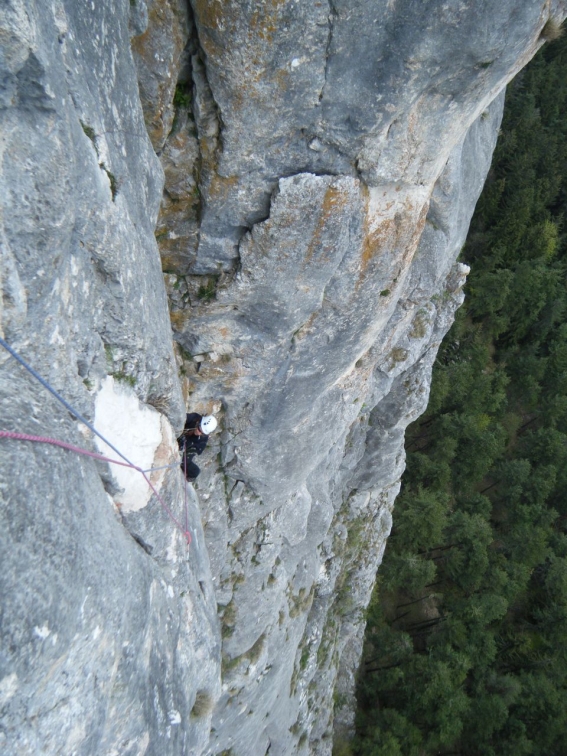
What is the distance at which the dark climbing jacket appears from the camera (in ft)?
24.7

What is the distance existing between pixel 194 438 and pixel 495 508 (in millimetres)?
22087

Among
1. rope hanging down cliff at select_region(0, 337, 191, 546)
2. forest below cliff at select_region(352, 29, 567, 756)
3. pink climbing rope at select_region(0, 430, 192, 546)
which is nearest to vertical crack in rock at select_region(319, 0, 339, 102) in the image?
rope hanging down cliff at select_region(0, 337, 191, 546)

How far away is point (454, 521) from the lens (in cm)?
2266

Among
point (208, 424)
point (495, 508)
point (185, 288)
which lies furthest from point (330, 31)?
point (495, 508)

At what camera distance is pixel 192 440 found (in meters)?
7.74

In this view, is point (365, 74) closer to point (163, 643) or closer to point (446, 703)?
point (163, 643)

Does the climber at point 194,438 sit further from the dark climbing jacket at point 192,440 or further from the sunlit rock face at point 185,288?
the sunlit rock face at point 185,288

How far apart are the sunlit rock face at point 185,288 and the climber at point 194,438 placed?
404mm

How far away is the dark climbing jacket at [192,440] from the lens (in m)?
7.54

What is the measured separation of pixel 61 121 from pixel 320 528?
10.5 m

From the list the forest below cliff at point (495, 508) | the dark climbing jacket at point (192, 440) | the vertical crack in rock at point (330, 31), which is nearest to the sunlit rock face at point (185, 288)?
the vertical crack in rock at point (330, 31)

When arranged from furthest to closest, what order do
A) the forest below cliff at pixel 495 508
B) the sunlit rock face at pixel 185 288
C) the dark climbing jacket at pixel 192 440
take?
the forest below cliff at pixel 495 508
the dark climbing jacket at pixel 192 440
the sunlit rock face at pixel 185 288

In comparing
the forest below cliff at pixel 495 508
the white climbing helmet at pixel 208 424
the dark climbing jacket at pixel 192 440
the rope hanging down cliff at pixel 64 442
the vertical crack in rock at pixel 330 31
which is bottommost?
the forest below cliff at pixel 495 508

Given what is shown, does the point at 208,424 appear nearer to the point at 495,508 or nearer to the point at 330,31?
the point at 330,31
